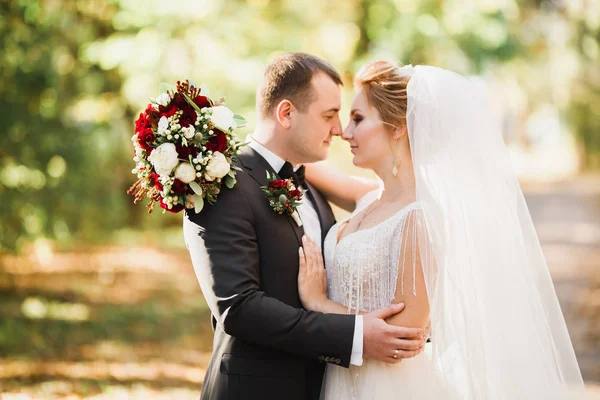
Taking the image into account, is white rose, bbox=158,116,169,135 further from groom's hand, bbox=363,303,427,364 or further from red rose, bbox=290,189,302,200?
groom's hand, bbox=363,303,427,364

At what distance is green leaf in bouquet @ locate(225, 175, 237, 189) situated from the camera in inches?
121

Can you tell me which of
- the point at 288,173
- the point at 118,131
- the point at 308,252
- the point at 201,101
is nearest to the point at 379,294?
the point at 308,252

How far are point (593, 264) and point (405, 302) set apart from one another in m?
12.0

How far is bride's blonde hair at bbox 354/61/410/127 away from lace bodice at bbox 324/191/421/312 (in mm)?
462

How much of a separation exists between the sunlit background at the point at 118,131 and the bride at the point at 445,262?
1.67 m

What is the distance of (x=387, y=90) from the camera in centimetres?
341

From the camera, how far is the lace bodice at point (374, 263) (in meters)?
3.19

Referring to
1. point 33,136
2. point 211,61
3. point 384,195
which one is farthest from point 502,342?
point 33,136

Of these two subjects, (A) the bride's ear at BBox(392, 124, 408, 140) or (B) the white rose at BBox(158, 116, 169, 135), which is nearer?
(B) the white rose at BBox(158, 116, 169, 135)

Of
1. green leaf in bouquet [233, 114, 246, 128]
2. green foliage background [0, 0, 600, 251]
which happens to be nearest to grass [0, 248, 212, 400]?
green foliage background [0, 0, 600, 251]

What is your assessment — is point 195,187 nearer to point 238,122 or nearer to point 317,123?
point 238,122

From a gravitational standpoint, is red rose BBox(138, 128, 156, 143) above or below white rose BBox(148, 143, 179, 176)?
above

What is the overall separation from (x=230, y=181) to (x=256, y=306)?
57 centimetres

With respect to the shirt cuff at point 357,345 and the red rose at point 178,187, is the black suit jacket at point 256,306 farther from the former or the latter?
the red rose at point 178,187
